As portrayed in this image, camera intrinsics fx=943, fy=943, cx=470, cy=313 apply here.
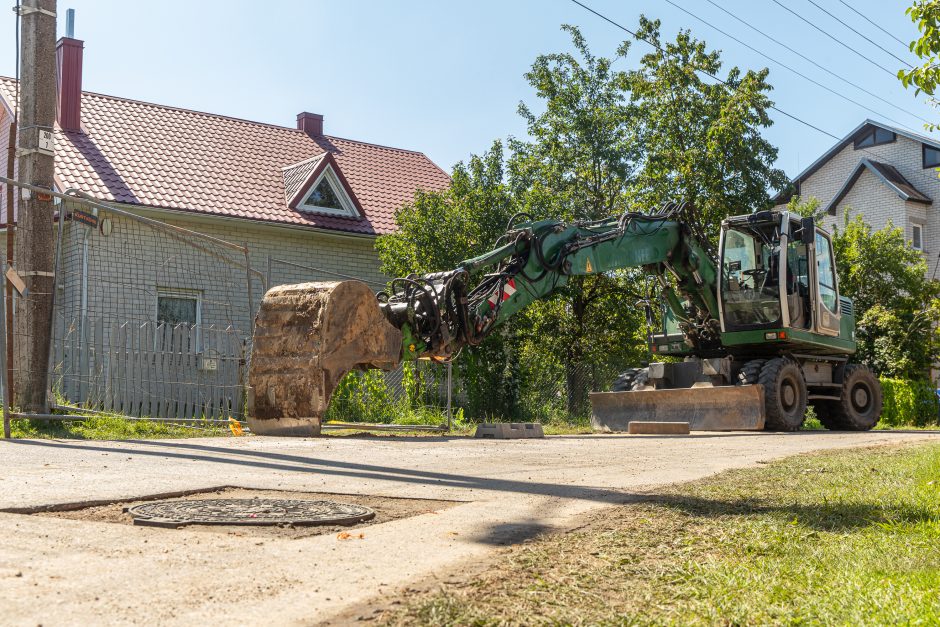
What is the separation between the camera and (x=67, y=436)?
31.3 ft

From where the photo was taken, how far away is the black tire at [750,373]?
49.8 feet

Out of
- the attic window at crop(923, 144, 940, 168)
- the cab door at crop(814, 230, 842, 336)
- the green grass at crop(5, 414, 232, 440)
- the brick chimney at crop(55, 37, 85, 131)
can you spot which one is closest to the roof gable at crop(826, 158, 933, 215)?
the attic window at crop(923, 144, 940, 168)

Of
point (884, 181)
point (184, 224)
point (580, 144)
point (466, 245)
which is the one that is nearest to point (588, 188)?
point (580, 144)

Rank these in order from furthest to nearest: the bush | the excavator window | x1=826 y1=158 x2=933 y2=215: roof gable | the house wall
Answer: the house wall
x1=826 y1=158 x2=933 y2=215: roof gable
the bush
the excavator window

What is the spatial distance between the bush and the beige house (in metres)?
12.4

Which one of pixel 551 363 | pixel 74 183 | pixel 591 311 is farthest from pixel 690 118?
pixel 74 183

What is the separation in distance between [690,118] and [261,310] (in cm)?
1470

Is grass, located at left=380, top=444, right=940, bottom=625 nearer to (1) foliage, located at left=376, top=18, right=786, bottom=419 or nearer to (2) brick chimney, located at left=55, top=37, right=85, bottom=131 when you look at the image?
(1) foliage, located at left=376, top=18, right=786, bottom=419

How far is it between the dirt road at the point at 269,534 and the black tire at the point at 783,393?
18.0 feet

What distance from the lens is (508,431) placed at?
12.5 meters

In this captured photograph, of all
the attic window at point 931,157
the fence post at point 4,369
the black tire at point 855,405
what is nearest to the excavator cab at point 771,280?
the black tire at point 855,405

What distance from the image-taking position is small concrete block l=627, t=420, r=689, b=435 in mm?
14414

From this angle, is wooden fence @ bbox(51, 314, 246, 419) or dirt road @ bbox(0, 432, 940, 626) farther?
wooden fence @ bbox(51, 314, 246, 419)

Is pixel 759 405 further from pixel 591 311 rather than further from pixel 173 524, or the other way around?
pixel 173 524
